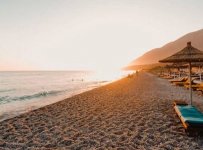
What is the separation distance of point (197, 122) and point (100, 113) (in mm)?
4843

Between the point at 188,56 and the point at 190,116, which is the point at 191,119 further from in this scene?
the point at 188,56

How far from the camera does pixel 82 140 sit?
20.8 feet

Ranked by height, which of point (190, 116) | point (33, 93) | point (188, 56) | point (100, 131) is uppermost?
point (188, 56)

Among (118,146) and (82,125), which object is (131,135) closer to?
(118,146)

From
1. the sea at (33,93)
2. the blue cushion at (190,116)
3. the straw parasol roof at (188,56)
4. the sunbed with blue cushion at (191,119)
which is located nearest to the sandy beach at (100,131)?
the sunbed with blue cushion at (191,119)

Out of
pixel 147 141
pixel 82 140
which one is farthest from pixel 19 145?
pixel 147 141

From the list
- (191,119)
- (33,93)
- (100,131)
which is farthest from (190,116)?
(33,93)

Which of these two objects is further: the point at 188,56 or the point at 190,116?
the point at 188,56

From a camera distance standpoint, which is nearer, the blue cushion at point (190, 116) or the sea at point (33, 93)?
the blue cushion at point (190, 116)

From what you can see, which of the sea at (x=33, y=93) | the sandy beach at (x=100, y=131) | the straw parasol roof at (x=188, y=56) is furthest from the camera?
the sea at (x=33, y=93)

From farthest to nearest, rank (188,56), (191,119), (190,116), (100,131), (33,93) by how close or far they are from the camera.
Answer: (33,93) → (188,56) → (100,131) → (190,116) → (191,119)

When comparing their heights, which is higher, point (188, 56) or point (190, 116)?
point (188, 56)

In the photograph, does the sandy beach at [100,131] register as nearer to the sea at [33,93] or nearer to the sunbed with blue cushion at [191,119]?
the sunbed with blue cushion at [191,119]

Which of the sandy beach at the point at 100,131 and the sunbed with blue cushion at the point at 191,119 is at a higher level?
the sunbed with blue cushion at the point at 191,119
